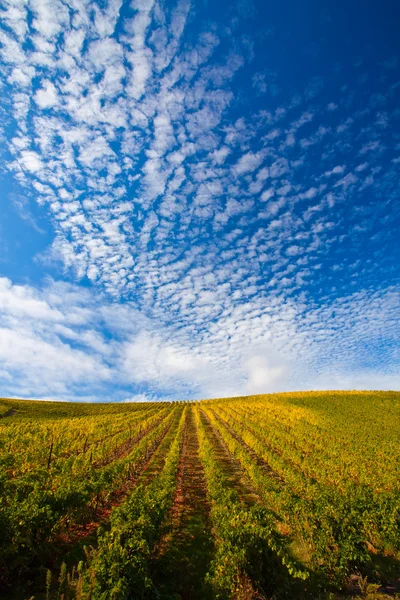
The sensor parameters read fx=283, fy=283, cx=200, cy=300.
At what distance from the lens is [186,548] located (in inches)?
417

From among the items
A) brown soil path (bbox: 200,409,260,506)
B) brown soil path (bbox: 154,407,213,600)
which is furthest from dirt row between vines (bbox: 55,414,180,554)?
brown soil path (bbox: 200,409,260,506)

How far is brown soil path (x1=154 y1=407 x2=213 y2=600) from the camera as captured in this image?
27.7ft

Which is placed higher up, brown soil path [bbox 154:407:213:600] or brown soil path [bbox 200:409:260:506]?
brown soil path [bbox 200:409:260:506]

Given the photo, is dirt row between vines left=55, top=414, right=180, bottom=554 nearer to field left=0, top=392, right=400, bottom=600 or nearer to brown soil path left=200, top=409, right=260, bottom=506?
field left=0, top=392, right=400, bottom=600

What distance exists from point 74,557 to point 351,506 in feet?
33.2

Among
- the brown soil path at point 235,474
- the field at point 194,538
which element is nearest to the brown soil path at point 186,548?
the field at point 194,538

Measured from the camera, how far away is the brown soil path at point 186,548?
27.7ft

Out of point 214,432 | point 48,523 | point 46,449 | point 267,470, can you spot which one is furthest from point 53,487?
point 214,432

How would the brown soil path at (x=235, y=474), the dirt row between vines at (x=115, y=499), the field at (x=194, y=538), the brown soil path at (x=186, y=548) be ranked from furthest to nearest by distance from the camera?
the brown soil path at (x=235, y=474) → the dirt row between vines at (x=115, y=499) → the brown soil path at (x=186, y=548) → the field at (x=194, y=538)

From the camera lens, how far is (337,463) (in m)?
21.6

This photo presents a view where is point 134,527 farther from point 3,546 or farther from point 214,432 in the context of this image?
point 214,432

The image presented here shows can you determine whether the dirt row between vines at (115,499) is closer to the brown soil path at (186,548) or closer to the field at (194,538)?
the field at (194,538)

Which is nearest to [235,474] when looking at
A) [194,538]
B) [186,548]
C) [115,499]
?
[115,499]

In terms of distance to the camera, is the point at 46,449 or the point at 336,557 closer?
the point at 336,557
